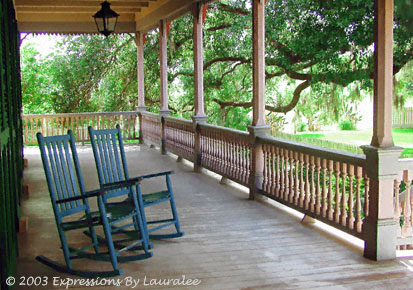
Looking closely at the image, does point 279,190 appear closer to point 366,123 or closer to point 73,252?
point 73,252

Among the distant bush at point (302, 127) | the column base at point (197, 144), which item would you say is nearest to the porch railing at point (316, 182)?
the column base at point (197, 144)

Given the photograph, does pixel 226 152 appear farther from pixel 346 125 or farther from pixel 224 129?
pixel 346 125

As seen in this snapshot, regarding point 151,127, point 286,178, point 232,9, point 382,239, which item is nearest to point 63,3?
point 151,127

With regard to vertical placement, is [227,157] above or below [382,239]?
above

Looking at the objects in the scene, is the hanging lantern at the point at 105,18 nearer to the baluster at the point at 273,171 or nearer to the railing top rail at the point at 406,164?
the baluster at the point at 273,171

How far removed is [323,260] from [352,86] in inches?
331

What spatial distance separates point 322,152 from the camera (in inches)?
187

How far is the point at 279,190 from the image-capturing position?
5.79 m

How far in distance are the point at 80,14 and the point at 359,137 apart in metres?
7.63

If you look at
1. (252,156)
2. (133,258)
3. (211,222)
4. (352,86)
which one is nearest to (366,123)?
(352,86)

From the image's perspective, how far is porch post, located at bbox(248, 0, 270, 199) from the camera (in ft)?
20.5

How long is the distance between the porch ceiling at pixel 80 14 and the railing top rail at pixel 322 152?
4639 millimetres

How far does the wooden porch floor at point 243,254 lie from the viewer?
11.9 ft

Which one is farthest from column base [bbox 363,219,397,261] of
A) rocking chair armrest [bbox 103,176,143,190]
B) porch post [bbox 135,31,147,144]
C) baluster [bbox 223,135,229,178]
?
porch post [bbox 135,31,147,144]
